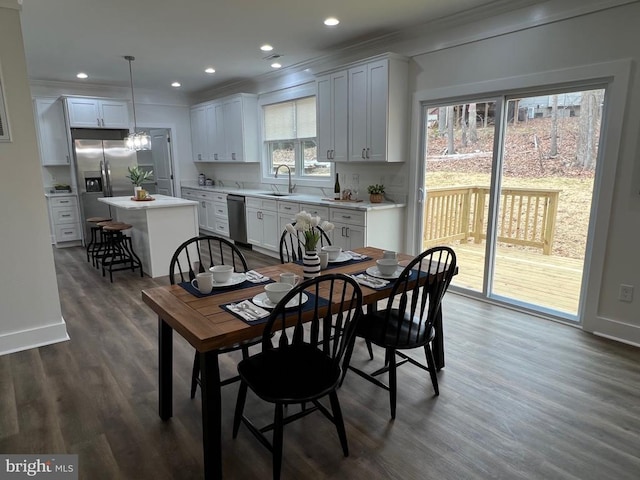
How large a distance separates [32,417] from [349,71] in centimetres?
416

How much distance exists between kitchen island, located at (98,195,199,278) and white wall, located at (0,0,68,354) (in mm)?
1605

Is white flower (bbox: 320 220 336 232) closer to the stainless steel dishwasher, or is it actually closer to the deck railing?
the deck railing

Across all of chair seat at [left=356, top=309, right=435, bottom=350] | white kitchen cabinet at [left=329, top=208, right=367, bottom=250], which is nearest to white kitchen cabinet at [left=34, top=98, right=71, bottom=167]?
white kitchen cabinet at [left=329, top=208, right=367, bottom=250]

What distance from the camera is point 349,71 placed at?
15.1ft

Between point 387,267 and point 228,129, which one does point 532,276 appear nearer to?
point 387,267

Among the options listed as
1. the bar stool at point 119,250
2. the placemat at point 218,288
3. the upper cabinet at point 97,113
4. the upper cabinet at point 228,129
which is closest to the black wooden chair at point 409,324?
the placemat at point 218,288

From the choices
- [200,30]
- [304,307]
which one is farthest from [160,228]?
[304,307]

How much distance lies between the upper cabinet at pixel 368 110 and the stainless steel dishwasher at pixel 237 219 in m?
2.07

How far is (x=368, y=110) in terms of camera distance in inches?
176

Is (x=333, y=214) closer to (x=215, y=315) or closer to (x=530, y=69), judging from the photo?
(x=530, y=69)

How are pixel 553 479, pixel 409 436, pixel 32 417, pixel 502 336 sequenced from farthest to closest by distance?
1. pixel 502 336
2. pixel 32 417
3. pixel 409 436
4. pixel 553 479

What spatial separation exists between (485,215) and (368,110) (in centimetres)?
165

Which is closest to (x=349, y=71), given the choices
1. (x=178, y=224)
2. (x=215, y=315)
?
(x=178, y=224)

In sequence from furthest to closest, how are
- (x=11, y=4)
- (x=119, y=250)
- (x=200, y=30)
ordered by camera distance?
1. (x=119, y=250)
2. (x=200, y=30)
3. (x=11, y=4)
